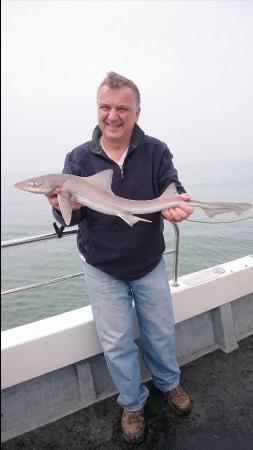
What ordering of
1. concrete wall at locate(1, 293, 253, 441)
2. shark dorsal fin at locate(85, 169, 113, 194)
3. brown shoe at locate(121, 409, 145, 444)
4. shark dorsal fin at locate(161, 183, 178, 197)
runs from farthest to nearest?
1. concrete wall at locate(1, 293, 253, 441)
2. brown shoe at locate(121, 409, 145, 444)
3. shark dorsal fin at locate(161, 183, 178, 197)
4. shark dorsal fin at locate(85, 169, 113, 194)

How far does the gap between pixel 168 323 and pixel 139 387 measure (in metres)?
0.50

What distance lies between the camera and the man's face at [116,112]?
2.38 m

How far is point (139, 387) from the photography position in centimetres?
272

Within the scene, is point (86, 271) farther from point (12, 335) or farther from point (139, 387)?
point (139, 387)

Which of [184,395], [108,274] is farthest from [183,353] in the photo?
[108,274]

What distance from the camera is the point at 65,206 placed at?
2.22 meters

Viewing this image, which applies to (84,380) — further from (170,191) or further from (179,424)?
(170,191)

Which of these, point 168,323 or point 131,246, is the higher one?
point 131,246

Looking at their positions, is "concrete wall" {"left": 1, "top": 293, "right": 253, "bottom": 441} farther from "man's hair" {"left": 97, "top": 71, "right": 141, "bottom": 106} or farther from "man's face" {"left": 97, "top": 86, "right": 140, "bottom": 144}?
"man's hair" {"left": 97, "top": 71, "right": 141, "bottom": 106}

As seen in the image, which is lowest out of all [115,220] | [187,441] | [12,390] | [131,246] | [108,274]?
[187,441]

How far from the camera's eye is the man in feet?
8.02

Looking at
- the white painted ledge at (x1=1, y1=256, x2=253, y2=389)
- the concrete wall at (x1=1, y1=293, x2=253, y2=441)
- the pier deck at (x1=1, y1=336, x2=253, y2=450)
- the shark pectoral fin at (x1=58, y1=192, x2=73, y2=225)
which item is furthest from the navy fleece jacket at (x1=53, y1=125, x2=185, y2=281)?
the pier deck at (x1=1, y1=336, x2=253, y2=450)

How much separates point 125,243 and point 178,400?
49.6 inches

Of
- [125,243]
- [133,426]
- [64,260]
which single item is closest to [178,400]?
[133,426]
